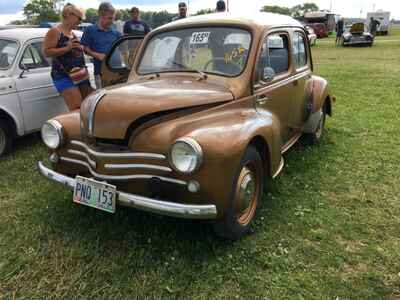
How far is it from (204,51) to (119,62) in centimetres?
145

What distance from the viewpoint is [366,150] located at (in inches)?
207

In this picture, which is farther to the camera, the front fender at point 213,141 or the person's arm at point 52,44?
the person's arm at point 52,44

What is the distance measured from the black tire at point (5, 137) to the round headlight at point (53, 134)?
2.11 m

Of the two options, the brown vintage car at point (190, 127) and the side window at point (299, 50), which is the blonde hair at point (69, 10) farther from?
the side window at point (299, 50)

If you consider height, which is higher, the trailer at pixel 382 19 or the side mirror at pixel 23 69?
the trailer at pixel 382 19

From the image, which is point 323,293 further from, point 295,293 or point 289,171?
point 289,171

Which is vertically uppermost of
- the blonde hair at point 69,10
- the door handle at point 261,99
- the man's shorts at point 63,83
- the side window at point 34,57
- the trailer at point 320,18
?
the trailer at point 320,18

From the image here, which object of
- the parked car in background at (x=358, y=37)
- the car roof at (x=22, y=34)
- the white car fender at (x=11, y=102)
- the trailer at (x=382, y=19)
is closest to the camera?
the white car fender at (x=11, y=102)

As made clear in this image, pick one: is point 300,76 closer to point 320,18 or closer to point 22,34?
point 22,34

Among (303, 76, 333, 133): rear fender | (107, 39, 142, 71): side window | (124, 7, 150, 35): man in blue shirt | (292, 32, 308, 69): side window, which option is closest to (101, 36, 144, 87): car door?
(107, 39, 142, 71): side window

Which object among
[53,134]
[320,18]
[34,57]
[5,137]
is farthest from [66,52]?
[320,18]

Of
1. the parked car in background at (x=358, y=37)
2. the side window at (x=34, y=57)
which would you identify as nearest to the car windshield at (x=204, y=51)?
the side window at (x=34, y=57)

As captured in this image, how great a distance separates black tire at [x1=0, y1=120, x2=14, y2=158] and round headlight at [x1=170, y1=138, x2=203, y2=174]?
348 cm

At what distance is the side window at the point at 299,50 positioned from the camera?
4621 millimetres
